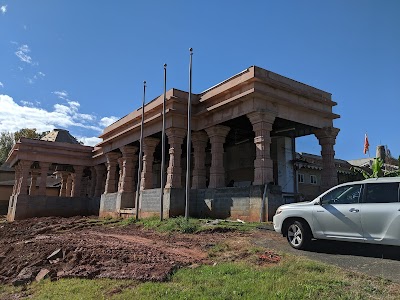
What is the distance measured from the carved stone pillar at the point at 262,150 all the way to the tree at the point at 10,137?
179 feet

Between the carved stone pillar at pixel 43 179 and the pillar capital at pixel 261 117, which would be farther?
the carved stone pillar at pixel 43 179

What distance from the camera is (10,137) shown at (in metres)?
66.6

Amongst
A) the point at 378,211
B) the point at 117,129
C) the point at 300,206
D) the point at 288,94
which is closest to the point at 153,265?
the point at 300,206

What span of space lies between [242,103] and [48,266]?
11636 mm

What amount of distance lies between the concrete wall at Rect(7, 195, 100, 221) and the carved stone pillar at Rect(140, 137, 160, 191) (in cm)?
1168

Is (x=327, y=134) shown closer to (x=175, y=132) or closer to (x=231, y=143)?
(x=231, y=143)

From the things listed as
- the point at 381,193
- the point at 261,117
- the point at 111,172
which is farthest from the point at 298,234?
the point at 111,172

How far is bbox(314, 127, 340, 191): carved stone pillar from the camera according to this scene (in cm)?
1861

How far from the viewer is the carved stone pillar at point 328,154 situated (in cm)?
1861

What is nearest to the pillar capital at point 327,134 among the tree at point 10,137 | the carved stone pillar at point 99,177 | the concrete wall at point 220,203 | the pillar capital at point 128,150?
the concrete wall at point 220,203

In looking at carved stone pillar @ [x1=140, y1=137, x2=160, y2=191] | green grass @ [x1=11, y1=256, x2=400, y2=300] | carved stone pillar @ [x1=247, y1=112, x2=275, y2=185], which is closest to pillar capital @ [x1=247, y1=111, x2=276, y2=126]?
carved stone pillar @ [x1=247, y1=112, x2=275, y2=185]

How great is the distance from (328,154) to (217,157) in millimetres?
6059

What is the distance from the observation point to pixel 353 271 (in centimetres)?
668

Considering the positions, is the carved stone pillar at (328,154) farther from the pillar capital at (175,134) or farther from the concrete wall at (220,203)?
the pillar capital at (175,134)
